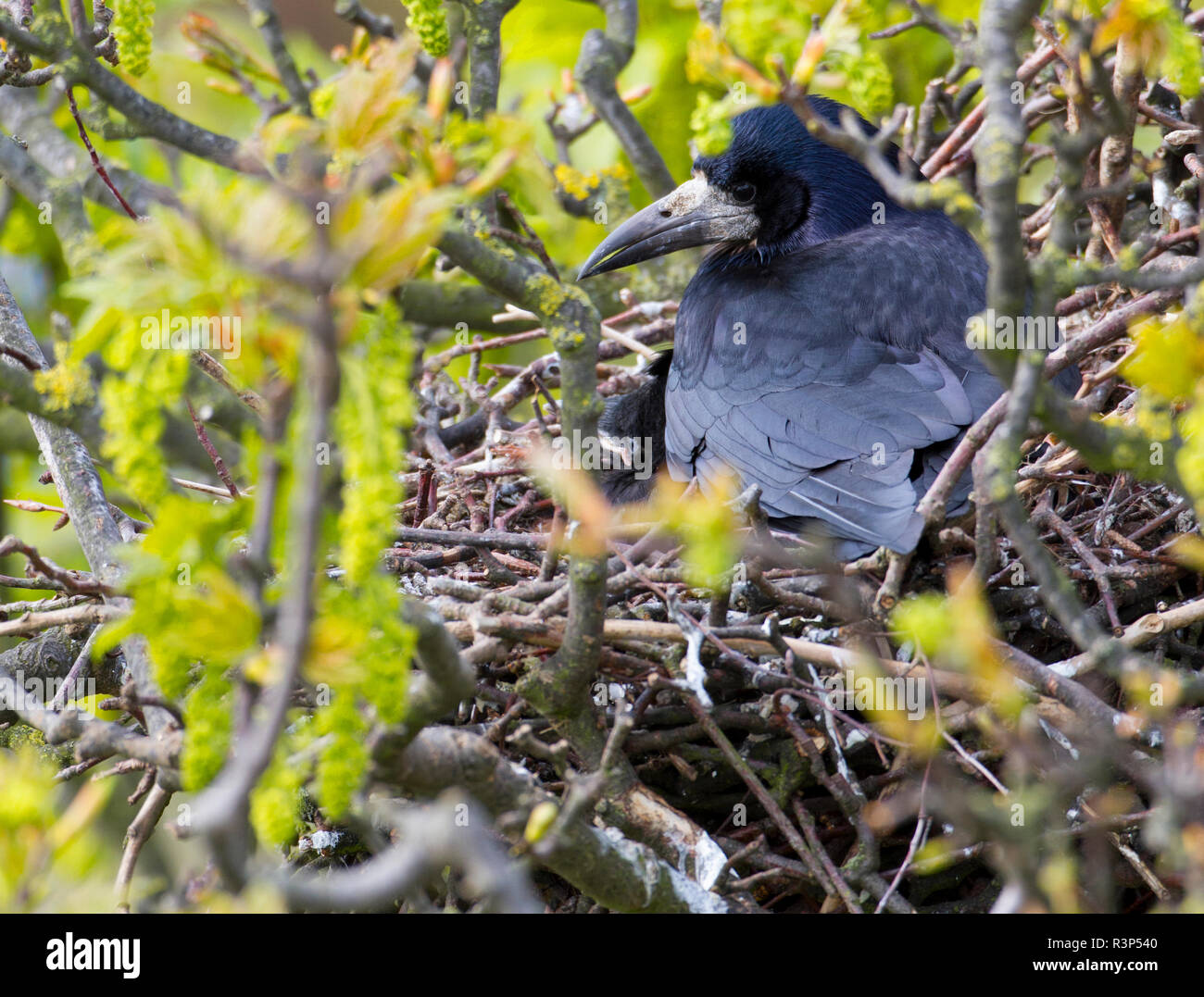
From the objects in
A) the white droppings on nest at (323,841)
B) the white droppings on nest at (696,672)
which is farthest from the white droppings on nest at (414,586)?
the white droppings on nest at (696,672)

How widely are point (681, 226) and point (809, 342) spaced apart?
0.87 m

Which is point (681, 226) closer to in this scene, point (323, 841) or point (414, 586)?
point (414, 586)

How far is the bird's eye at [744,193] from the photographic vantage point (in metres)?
3.87

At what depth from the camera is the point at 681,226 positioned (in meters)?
3.84

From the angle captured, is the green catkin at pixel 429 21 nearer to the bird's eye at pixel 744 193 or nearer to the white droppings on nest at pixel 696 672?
the white droppings on nest at pixel 696 672

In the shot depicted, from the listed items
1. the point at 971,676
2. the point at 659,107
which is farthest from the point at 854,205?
the point at 971,676

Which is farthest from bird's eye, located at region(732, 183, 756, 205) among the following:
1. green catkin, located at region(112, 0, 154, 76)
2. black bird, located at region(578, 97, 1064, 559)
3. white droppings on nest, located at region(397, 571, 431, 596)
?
green catkin, located at region(112, 0, 154, 76)

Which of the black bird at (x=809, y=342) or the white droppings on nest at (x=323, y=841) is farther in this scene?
the black bird at (x=809, y=342)

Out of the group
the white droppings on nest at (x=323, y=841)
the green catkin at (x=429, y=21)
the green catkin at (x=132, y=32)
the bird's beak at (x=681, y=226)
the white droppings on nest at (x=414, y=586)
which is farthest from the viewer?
the bird's beak at (x=681, y=226)

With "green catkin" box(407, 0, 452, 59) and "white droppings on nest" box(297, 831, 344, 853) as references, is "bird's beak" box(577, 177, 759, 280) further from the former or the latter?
"white droppings on nest" box(297, 831, 344, 853)

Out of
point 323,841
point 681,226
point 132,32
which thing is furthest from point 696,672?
point 681,226

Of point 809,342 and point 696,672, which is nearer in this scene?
point 696,672

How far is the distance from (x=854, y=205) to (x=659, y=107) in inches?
39.8

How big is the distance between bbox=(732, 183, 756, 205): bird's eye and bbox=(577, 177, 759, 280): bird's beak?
1 cm
